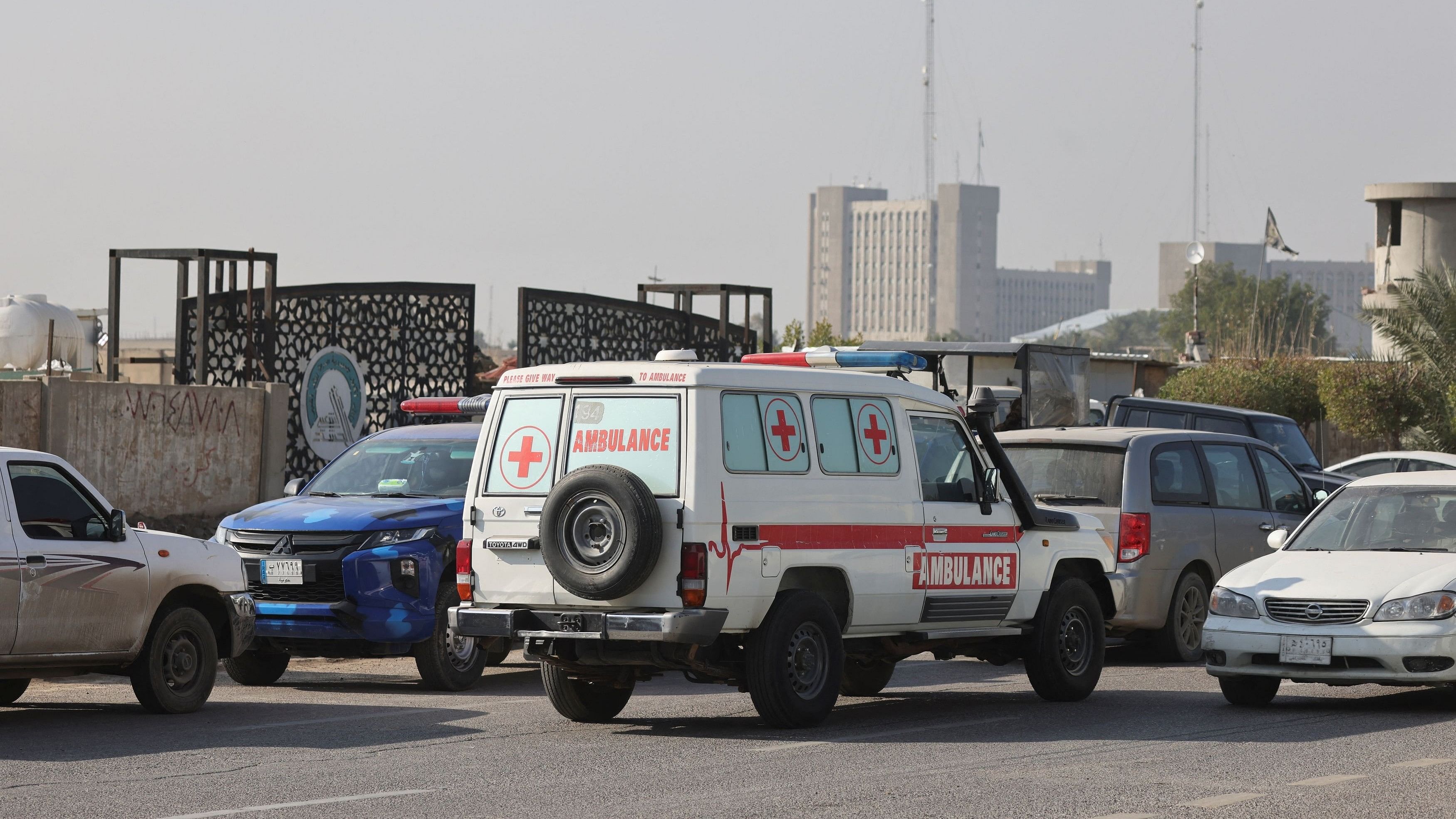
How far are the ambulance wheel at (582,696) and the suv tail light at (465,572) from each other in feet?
2.22

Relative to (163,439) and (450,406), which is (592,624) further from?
(163,439)

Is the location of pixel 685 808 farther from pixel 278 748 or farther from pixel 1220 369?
Answer: pixel 1220 369

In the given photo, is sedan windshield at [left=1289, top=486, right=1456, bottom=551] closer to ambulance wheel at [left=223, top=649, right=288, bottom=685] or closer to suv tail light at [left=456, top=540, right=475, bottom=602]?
suv tail light at [left=456, top=540, right=475, bottom=602]

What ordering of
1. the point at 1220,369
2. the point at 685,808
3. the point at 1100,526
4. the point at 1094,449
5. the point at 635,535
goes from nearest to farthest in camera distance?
the point at 685,808
the point at 635,535
the point at 1100,526
the point at 1094,449
the point at 1220,369

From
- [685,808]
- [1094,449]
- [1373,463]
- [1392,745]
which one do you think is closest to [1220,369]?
[1373,463]

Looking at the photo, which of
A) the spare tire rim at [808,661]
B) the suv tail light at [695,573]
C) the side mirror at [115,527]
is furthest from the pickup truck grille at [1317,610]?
the side mirror at [115,527]

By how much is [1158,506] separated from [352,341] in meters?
13.3

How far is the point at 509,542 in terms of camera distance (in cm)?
1029

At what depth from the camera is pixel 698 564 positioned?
32.0ft

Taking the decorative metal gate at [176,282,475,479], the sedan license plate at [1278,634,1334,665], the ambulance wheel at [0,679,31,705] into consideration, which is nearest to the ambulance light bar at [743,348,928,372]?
the sedan license plate at [1278,634,1334,665]

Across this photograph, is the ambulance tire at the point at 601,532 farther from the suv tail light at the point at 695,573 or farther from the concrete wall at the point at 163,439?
the concrete wall at the point at 163,439

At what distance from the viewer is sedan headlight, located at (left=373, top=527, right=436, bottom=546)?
12.4 meters

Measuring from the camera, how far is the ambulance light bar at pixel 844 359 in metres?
11.6

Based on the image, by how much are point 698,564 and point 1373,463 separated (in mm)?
18174
